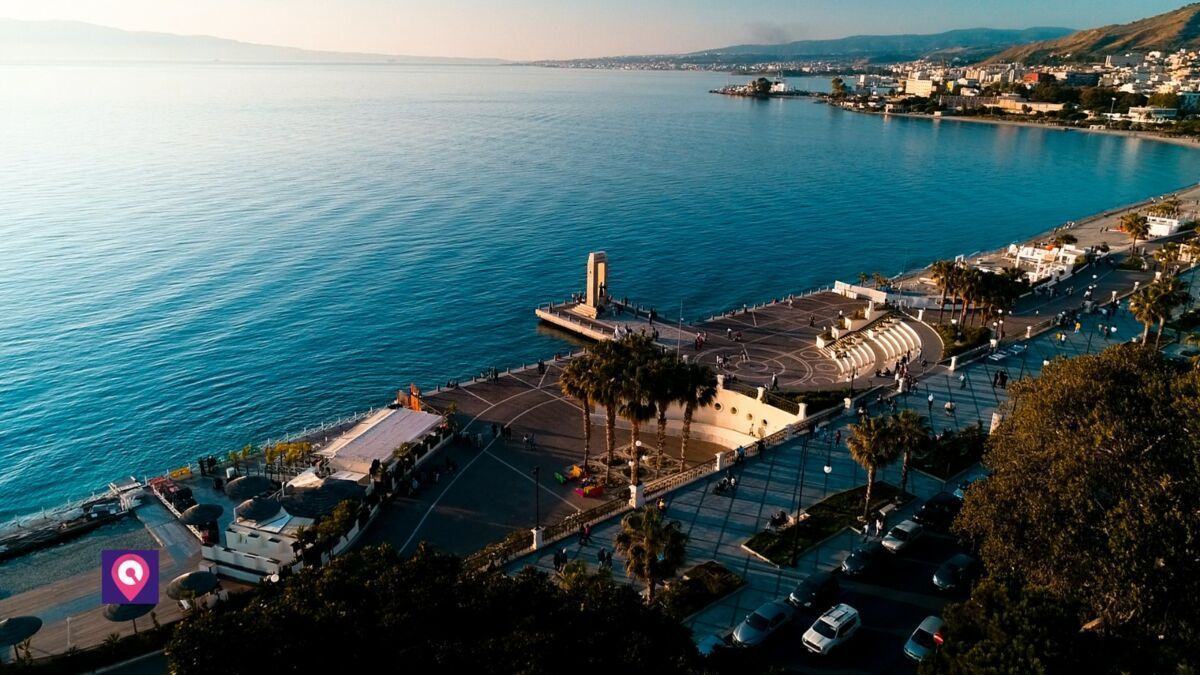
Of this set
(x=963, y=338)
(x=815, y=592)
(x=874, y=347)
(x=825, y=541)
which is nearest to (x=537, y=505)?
(x=825, y=541)

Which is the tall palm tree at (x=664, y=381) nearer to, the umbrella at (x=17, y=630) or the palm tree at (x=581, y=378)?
the palm tree at (x=581, y=378)

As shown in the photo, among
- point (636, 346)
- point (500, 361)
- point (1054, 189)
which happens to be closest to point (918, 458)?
point (636, 346)

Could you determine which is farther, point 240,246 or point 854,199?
point 854,199

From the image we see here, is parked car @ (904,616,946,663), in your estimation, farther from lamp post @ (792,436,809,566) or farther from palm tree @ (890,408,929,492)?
palm tree @ (890,408,929,492)

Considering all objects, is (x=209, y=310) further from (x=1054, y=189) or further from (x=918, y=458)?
(x=1054, y=189)

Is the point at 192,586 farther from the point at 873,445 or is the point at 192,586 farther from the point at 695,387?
the point at 873,445

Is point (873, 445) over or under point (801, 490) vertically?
over
